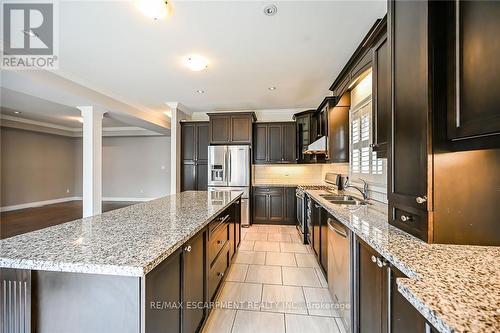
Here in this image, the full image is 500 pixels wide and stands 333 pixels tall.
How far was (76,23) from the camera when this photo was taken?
7.36 feet

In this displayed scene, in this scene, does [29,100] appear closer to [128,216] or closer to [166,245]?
[128,216]

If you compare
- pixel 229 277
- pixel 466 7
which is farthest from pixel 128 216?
pixel 466 7

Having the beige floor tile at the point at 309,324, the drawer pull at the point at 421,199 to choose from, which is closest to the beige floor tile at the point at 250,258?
the beige floor tile at the point at 309,324

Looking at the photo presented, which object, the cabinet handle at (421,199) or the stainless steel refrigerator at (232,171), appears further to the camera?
the stainless steel refrigerator at (232,171)

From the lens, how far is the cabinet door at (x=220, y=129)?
518 centimetres

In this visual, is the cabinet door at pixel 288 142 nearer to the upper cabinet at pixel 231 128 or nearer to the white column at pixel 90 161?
the upper cabinet at pixel 231 128

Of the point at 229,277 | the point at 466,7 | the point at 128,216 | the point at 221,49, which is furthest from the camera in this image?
the point at 221,49

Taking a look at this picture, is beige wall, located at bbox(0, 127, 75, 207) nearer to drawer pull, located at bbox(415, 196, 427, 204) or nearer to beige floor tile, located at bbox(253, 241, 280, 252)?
beige floor tile, located at bbox(253, 241, 280, 252)

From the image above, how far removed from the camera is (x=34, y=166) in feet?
23.8

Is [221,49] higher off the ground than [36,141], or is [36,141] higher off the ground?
[221,49]

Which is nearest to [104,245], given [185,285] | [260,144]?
[185,285]

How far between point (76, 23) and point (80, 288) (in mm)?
2604

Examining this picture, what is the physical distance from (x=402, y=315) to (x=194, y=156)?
199 inches

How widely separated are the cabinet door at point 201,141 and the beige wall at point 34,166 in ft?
19.5
